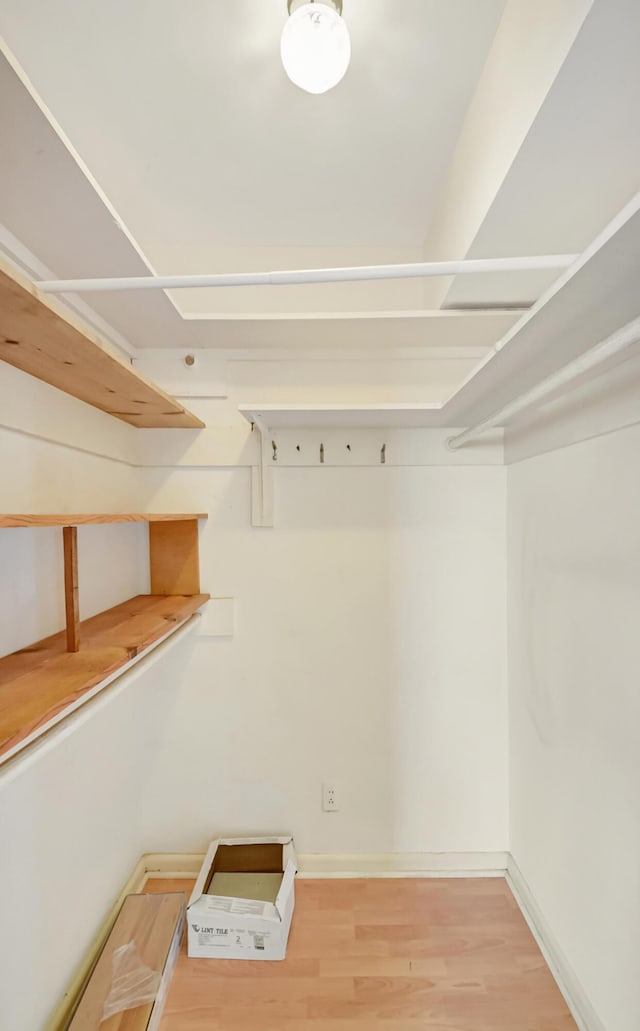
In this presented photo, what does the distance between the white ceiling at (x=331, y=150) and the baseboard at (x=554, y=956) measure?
1.57m

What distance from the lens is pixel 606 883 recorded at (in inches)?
46.6

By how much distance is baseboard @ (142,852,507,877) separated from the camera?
179 cm

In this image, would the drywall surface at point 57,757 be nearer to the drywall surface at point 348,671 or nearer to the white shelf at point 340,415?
the drywall surface at point 348,671

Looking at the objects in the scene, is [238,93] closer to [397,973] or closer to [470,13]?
[470,13]

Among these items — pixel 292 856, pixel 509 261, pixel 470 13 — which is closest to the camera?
pixel 509 261

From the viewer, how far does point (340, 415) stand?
1.49 m

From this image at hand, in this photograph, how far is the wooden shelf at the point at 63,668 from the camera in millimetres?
736

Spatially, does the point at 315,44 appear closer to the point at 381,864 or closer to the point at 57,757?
the point at 57,757

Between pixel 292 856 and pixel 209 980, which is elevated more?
pixel 292 856

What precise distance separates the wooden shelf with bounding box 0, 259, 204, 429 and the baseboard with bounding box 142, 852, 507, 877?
1.60 m

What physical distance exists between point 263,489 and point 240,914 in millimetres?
1308

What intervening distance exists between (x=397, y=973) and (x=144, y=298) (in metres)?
2.03

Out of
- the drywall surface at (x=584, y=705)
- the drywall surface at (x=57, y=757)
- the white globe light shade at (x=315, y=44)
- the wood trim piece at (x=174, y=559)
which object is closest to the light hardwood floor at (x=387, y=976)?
the drywall surface at (x=584, y=705)

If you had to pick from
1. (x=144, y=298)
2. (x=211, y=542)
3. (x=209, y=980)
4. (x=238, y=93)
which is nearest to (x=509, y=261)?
(x=238, y=93)
